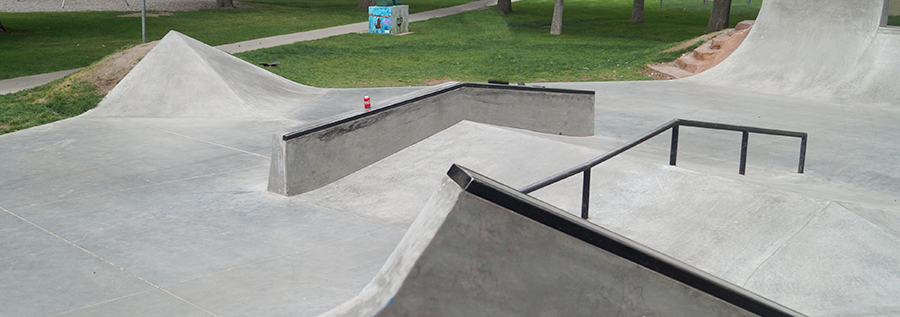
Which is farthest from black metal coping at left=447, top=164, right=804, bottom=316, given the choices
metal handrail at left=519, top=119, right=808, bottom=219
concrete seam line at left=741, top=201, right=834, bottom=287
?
concrete seam line at left=741, top=201, right=834, bottom=287

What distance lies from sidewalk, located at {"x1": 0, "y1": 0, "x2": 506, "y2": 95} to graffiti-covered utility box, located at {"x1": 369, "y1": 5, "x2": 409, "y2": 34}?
0.93 meters

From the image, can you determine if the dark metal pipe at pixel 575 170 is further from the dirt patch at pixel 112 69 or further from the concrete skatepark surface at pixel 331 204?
the dirt patch at pixel 112 69

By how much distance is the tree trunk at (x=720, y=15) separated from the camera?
27016 millimetres

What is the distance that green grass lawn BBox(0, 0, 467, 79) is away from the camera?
18797 millimetres

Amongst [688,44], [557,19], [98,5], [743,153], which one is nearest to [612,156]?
[743,153]

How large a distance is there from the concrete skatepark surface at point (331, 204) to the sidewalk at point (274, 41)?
444 cm

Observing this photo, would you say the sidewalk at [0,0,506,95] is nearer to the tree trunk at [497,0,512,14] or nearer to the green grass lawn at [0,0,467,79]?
the green grass lawn at [0,0,467,79]

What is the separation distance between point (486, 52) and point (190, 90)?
12.1m

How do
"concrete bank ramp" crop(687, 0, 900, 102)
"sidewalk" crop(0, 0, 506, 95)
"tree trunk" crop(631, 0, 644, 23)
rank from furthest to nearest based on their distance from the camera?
"tree trunk" crop(631, 0, 644, 23) < "sidewalk" crop(0, 0, 506, 95) < "concrete bank ramp" crop(687, 0, 900, 102)

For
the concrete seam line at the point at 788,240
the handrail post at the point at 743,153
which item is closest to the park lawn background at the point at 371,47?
the handrail post at the point at 743,153

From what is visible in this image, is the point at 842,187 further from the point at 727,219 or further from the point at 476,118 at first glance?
the point at 476,118

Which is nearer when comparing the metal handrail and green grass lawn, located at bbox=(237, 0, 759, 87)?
the metal handrail

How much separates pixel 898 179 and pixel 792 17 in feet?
27.2

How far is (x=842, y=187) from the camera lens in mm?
7387
